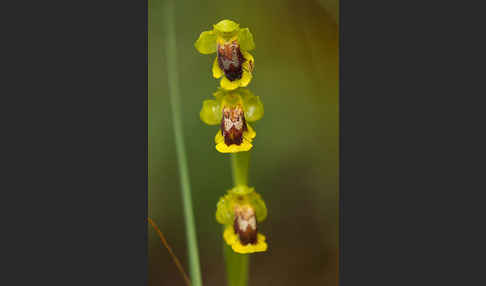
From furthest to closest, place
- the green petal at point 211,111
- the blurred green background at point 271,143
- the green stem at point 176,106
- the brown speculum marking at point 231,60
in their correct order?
the blurred green background at point 271,143
the green stem at point 176,106
the green petal at point 211,111
the brown speculum marking at point 231,60

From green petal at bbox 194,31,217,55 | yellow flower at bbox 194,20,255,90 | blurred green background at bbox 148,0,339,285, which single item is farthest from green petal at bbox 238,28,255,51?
blurred green background at bbox 148,0,339,285

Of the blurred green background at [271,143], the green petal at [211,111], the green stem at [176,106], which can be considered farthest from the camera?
the blurred green background at [271,143]

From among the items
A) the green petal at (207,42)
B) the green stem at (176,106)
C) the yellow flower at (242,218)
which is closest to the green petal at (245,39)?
the green petal at (207,42)

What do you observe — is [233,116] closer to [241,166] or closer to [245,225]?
[241,166]

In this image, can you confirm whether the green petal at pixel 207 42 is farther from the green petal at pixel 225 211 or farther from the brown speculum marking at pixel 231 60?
the green petal at pixel 225 211

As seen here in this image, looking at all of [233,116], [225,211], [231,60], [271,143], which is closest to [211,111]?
[233,116]

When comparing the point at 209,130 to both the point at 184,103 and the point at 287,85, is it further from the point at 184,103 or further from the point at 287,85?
the point at 287,85

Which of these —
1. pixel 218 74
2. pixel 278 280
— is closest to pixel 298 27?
pixel 218 74
